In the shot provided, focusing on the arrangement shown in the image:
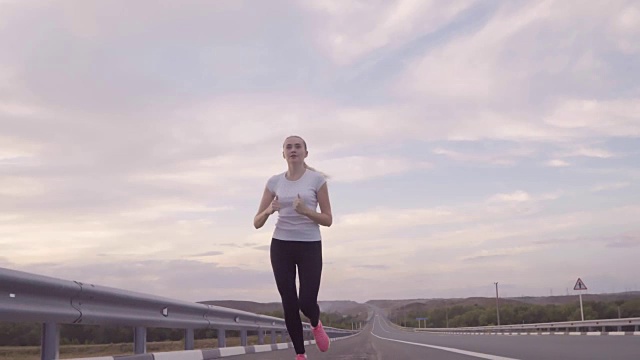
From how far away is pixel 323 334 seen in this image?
7.19 meters

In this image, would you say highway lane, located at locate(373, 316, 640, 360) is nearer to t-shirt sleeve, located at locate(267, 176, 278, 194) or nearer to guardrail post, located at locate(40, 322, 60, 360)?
t-shirt sleeve, located at locate(267, 176, 278, 194)

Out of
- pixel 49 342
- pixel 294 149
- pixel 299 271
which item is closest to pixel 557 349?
pixel 299 271

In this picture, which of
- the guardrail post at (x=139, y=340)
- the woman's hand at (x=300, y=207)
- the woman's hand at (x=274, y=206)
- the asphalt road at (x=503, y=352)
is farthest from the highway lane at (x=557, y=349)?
the guardrail post at (x=139, y=340)

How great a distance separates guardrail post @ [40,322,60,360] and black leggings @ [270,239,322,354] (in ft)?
6.46

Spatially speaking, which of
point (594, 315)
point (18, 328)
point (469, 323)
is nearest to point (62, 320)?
point (18, 328)

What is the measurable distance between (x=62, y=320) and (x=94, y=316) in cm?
56

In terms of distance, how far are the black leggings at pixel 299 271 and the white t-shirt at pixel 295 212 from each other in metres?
0.06

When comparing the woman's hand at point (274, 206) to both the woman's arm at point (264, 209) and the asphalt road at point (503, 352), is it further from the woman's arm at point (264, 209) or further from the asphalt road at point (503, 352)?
the asphalt road at point (503, 352)

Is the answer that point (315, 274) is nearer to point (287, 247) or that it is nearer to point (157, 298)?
point (287, 247)

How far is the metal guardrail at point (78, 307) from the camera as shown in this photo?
15.6 feet

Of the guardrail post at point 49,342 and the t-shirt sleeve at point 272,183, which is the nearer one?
the guardrail post at point 49,342

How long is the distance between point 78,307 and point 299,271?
6.36ft

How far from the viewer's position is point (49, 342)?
5.40 meters

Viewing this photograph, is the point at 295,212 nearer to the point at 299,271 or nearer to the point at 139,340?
the point at 299,271
